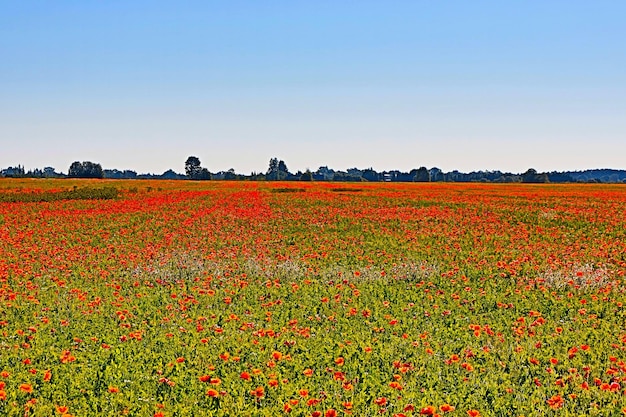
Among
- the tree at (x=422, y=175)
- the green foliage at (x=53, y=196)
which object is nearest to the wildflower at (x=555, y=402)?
the green foliage at (x=53, y=196)

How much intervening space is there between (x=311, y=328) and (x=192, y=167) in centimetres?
13406

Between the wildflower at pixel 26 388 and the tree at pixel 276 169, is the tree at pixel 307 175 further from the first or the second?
the wildflower at pixel 26 388

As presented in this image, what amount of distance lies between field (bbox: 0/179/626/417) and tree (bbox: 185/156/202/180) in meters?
121

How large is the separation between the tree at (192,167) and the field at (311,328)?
121 metres

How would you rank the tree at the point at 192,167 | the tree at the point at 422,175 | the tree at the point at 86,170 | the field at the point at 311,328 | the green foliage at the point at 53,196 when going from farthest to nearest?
the tree at the point at 422,175, the tree at the point at 192,167, the tree at the point at 86,170, the green foliage at the point at 53,196, the field at the point at 311,328

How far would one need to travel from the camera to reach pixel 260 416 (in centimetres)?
559

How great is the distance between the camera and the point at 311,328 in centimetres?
848

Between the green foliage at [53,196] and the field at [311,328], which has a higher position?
the green foliage at [53,196]

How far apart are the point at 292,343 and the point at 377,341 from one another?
1.26 metres

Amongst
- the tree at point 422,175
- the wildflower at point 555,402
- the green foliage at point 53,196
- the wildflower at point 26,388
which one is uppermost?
the tree at point 422,175

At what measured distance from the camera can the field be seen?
595 centimetres

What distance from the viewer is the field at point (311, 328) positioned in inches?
234

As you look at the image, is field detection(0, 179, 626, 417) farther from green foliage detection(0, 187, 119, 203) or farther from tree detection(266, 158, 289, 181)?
tree detection(266, 158, 289, 181)

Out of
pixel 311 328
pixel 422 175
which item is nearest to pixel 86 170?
pixel 422 175
